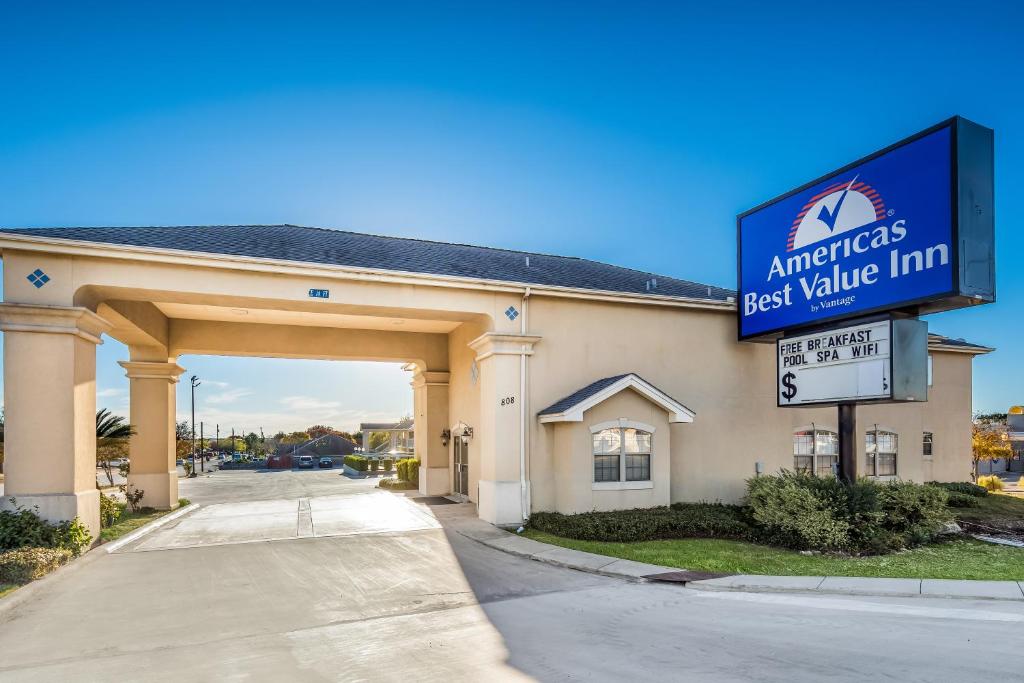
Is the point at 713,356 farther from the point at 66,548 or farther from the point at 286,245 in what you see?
the point at 66,548

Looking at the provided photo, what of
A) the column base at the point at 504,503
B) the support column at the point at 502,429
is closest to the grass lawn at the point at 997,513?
the column base at the point at 504,503

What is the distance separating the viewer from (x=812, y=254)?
14953 millimetres

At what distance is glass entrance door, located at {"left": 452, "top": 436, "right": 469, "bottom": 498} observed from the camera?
66.1ft

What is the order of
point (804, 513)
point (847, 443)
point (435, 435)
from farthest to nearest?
1. point (435, 435)
2. point (847, 443)
3. point (804, 513)

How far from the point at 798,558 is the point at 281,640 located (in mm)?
9720

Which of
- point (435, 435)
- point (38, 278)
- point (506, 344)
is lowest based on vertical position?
point (435, 435)

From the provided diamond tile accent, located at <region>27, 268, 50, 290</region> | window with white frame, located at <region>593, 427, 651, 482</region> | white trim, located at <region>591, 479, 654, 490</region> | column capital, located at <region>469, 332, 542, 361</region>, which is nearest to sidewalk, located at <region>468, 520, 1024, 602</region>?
white trim, located at <region>591, 479, 654, 490</region>

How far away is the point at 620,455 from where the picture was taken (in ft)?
51.4

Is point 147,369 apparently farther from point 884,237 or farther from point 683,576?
point 884,237

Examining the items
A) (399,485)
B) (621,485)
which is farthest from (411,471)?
(621,485)

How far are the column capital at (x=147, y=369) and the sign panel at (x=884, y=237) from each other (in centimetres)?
1840

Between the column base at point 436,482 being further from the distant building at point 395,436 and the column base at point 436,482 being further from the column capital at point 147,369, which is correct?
the distant building at point 395,436

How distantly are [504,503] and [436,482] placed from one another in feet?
23.8

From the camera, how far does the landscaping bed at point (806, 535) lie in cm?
1095
